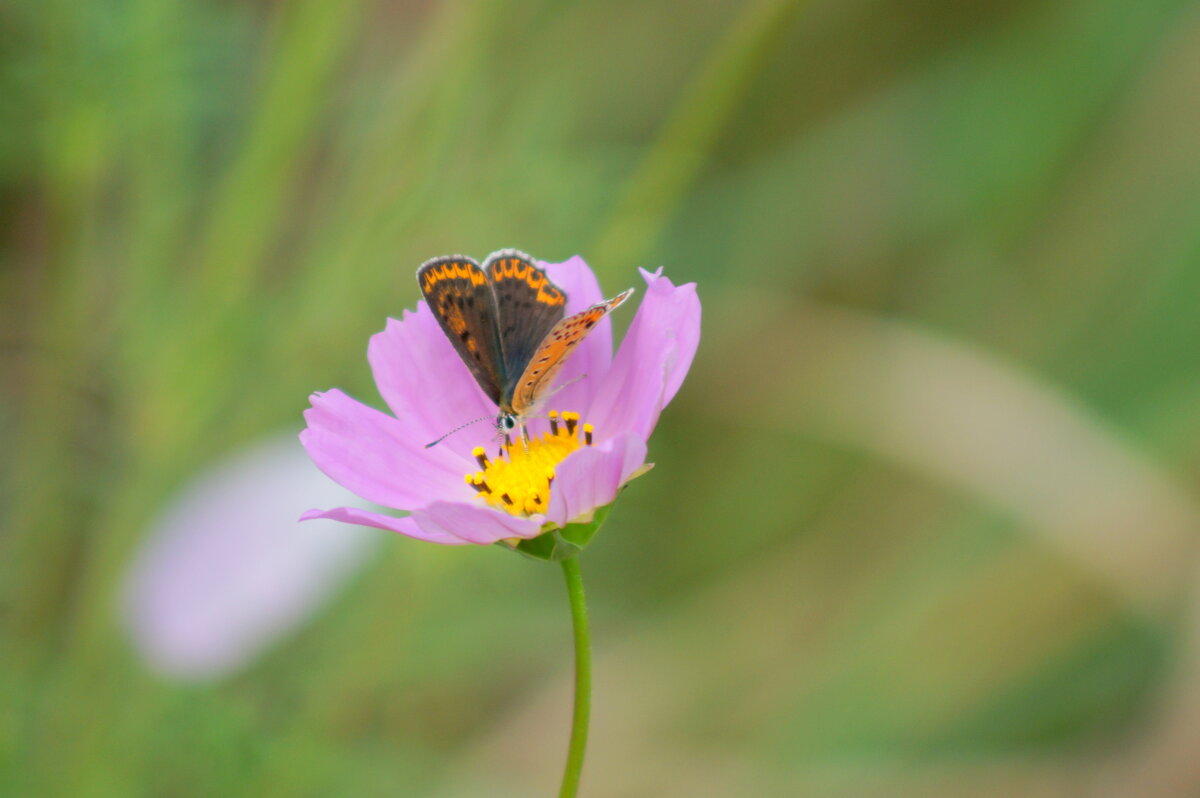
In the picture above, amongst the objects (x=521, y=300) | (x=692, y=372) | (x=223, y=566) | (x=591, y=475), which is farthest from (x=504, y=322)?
(x=692, y=372)

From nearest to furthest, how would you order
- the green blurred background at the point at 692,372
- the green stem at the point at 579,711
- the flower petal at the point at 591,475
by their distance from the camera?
1. the green stem at the point at 579,711
2. the flower petal at the point at 591,475
3. the green blurred background at the point at 692,372

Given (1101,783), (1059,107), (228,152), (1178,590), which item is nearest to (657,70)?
(1059,107)

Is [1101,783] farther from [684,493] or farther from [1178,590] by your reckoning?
[684,493]

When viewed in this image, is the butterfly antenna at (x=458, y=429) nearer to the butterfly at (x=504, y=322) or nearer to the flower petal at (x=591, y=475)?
the butterfly at (x=504, y=322)

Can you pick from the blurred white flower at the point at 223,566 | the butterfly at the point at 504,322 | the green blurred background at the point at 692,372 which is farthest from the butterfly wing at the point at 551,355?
the blurred white flower at the point at 223,566

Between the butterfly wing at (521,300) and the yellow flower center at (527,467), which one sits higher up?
the butterfly wing at (521,300)

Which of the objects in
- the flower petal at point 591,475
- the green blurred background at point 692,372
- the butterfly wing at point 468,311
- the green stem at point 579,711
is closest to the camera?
the green stem at point 579,711

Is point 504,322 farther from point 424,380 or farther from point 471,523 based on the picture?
point 471,523

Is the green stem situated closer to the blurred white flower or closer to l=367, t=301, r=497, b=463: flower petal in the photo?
l=367, t=301, r=497, b=463: flower petal
